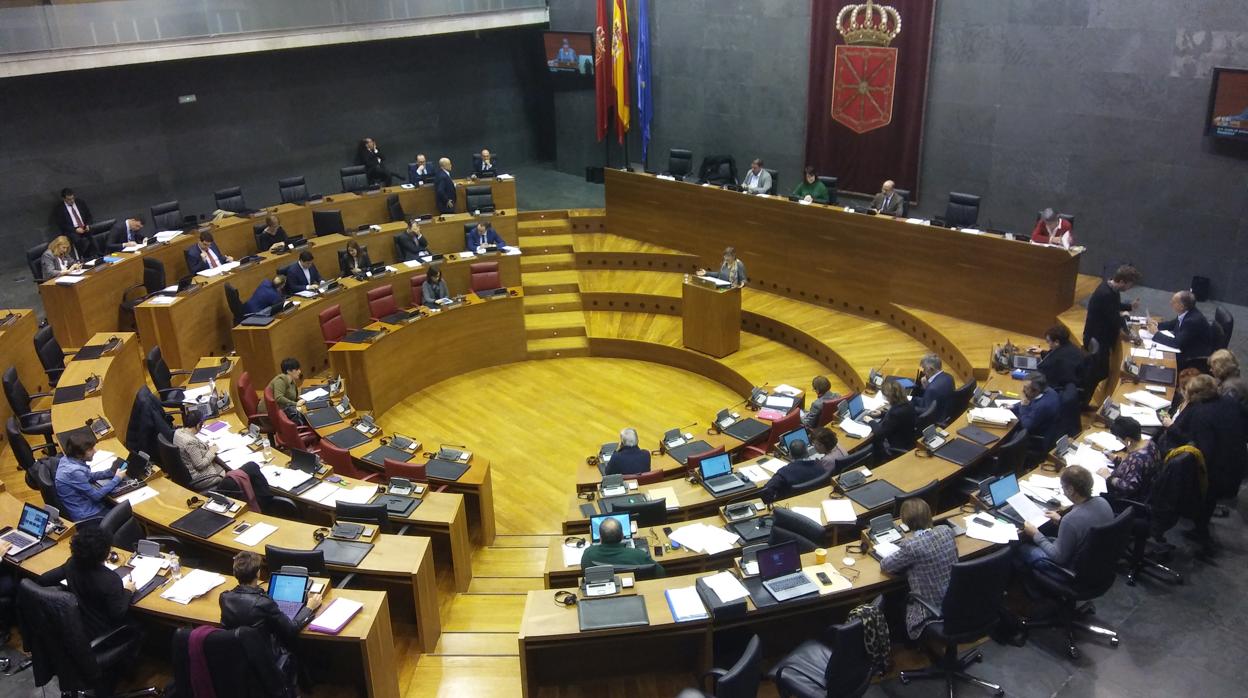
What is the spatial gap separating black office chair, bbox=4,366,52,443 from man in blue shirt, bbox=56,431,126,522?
2.08 meters

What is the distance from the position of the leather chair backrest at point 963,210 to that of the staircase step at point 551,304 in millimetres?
5076

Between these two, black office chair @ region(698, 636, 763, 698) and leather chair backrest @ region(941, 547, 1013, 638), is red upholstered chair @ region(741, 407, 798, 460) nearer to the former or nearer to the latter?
leather chair backrest @ region(941, 547, 1013, 638)

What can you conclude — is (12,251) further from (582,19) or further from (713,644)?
(713,644)

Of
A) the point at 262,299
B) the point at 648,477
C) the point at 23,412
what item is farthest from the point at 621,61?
the point at 23,412

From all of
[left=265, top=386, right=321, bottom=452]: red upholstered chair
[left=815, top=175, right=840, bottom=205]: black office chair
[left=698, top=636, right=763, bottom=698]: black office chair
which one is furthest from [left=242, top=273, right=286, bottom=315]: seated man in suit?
[left=698, top=636, right=763, bottom=698]: black office chair

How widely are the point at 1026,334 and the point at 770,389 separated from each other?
3.33 meters

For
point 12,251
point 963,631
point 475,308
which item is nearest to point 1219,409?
point 963,631

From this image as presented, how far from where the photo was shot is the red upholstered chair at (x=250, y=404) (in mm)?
8742

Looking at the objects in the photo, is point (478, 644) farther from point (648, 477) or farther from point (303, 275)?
point (303, 275)

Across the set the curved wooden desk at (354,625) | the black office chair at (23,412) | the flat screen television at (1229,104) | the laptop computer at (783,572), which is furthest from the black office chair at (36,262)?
the flat screen television at (1229,104)

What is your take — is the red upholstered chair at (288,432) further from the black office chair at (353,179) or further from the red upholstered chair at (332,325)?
the black office chair at (353,179)

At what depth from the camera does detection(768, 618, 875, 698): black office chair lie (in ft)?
15.0

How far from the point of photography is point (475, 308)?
1149 cm

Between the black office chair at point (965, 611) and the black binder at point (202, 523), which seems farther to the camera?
the black binder at point (202, 523)
